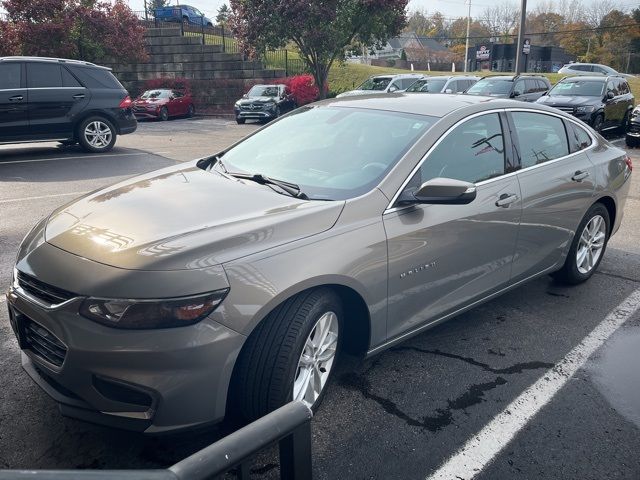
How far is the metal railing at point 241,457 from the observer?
46.8 inches

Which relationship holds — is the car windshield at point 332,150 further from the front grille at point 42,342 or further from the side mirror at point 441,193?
the front grille at point 42,342

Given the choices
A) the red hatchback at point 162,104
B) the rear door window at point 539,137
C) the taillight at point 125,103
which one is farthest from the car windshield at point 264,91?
the rear door window at point 539,137

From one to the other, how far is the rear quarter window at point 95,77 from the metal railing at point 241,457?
11.3m

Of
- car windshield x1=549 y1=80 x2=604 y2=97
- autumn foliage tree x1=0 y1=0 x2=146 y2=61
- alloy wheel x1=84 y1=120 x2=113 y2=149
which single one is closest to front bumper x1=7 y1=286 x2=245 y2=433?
alloy wheel x1=84 y1=120 x2=113 y2=149

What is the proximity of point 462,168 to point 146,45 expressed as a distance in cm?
2869

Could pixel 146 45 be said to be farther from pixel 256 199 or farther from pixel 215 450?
pixel 215 450

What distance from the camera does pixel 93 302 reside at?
94.8 inches

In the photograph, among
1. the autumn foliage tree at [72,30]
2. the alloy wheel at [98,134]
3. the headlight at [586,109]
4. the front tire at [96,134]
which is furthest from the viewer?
the autumn foliage tree at [72,30]

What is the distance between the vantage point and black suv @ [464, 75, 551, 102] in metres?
16.9

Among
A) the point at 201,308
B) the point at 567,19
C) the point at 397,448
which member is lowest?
the point at 397,448

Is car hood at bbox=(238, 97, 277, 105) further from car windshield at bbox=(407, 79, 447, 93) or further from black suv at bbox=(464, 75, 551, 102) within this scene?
black suv at bbox=(464, 75, 551, 102)

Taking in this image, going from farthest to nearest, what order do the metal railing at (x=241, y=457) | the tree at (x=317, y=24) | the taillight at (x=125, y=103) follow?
1. the tree at (x=317, y=24)
2. the taillight at (x=125, y=103)
3. the metal railing at (x=241, y=457)

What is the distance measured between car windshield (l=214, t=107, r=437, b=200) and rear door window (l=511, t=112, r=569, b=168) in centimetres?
94

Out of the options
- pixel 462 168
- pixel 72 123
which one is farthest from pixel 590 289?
pixel 72 123
